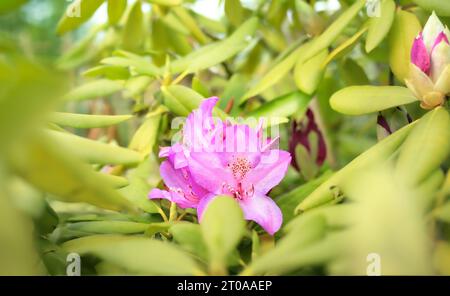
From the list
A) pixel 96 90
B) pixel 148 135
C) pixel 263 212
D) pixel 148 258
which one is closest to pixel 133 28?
pixel 96 90

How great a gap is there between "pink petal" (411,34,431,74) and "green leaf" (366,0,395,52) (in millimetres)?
45

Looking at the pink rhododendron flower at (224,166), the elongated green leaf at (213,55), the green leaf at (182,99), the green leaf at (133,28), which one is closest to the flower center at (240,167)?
the pink rhododendron flower at (224,166)

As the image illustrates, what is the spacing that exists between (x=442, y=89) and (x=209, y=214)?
0.27 m

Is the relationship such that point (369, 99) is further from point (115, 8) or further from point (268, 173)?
point (115, 8)

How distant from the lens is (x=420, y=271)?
353 millimetres

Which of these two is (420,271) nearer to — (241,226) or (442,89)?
(241,226)

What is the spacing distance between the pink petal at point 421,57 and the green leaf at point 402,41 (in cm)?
5

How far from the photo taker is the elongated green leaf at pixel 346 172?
→ 50 centimetres

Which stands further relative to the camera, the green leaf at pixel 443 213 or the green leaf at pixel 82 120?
the green leaf at pixel 82 120

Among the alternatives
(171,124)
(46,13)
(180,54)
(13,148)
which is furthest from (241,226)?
(46,13)

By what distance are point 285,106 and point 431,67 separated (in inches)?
7.8

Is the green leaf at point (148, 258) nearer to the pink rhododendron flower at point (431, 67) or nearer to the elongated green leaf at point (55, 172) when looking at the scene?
the elongated green leaf at point (55, 172)

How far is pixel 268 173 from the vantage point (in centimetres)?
55
